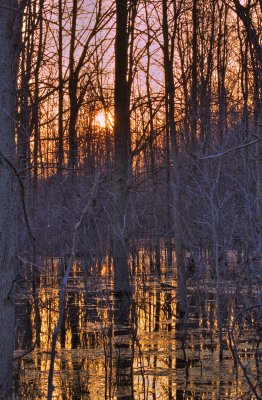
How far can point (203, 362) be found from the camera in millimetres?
7570

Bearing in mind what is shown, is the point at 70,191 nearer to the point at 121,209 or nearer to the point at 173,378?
the point at 121,209

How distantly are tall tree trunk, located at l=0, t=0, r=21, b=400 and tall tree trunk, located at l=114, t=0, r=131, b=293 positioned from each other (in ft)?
20.8

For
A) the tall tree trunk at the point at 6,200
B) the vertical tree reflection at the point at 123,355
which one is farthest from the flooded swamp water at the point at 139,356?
the tall tree trunk at the point at 6,200

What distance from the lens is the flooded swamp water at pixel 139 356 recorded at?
6.65m

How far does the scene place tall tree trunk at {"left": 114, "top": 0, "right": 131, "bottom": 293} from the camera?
37.9 feet

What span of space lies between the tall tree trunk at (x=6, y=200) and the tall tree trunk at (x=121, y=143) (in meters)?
6.33

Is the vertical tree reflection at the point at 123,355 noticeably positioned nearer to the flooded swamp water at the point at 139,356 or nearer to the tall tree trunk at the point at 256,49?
the flooded swamp water at the point at 139,356

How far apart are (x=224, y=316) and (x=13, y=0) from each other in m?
6.35

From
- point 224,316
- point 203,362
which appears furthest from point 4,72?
point 224,316

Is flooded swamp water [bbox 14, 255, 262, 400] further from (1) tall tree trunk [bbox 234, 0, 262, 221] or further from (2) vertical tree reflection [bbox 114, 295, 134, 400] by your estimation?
(1) tall tree trunk [bbox 234, 0, 262, 221]

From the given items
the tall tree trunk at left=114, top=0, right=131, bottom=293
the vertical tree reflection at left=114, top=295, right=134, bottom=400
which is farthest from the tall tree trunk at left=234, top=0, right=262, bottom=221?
the tall tree trunk at left=114, top=0, right=131, bottom=293

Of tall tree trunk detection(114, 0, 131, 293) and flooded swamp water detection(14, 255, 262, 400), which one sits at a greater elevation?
tall tree trunk detection(114, 0, 131, 293)

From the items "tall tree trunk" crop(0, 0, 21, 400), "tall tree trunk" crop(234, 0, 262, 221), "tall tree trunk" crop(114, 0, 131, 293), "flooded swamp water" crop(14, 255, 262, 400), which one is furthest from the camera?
"tall tree trunk" crop(114, 0, 131, 293)

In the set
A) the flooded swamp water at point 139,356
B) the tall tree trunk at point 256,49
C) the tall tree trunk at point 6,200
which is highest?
the tall tree trunk at point 256,49
